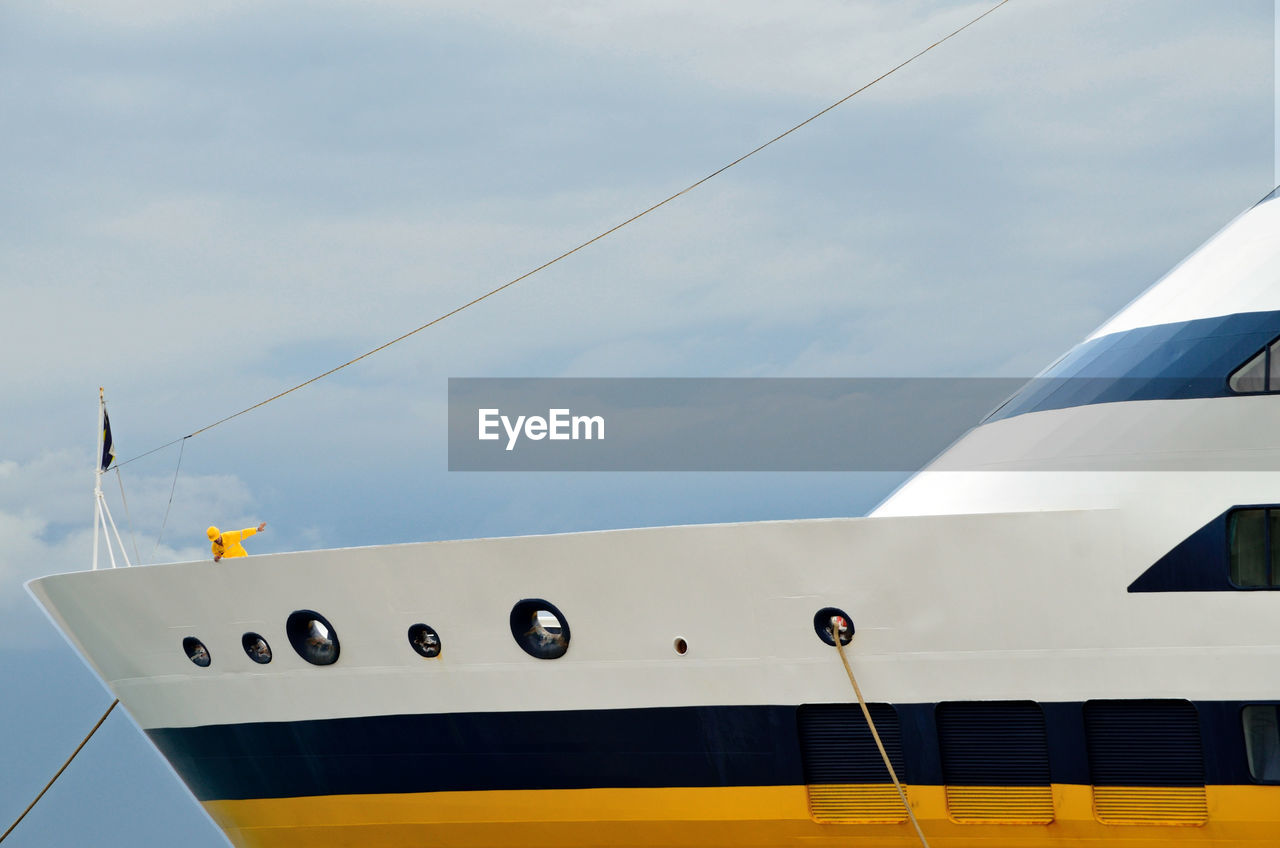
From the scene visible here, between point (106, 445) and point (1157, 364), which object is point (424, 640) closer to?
point (106, 445)

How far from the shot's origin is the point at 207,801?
10867 mm

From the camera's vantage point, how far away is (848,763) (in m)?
8.23

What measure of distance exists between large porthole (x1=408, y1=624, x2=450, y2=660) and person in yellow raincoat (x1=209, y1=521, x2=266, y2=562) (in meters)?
1.91

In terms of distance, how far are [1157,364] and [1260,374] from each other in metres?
0.76

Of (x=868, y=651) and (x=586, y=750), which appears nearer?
(x=868, y=651)

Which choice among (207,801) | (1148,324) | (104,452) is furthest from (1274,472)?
(104,452)

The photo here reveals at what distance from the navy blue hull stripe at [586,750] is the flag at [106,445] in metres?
2.88

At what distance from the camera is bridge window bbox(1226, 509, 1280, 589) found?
24.5 ft

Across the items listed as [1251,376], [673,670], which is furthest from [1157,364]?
[673,670]

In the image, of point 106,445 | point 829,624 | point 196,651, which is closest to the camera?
point 829,624

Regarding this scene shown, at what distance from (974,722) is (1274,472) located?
249 cm

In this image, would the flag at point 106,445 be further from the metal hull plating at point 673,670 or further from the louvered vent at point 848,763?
the louvered vent at point 848,763

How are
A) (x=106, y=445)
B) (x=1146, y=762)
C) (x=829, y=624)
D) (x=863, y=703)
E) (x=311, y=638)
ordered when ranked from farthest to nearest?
(x=106, y=445)
(x=311, y=638)
(x=829, y=624)
(x=863, y=703)
(x=1146, y=762)

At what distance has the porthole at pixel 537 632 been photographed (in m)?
8.62
